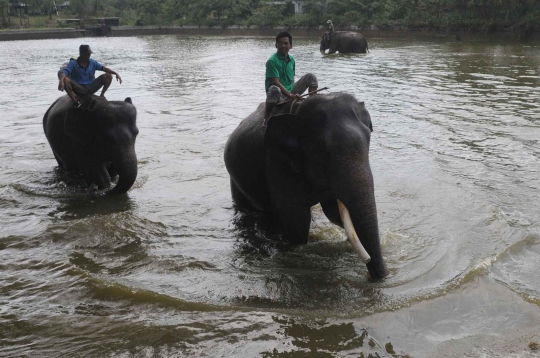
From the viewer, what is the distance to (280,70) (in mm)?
5652

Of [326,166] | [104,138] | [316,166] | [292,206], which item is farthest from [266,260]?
[104,138]

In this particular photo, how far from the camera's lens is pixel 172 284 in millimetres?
4691

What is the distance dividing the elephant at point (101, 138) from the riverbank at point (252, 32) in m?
29.9

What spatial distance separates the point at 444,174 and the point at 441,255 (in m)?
2.76

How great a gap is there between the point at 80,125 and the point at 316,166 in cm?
373

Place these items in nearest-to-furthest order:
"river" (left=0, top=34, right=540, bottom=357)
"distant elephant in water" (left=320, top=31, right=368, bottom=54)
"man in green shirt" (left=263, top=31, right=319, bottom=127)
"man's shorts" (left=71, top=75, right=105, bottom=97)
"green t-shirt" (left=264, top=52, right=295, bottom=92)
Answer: "river" (left=0, top=34, right=540, bottom=357), "man in green shirt" (left=263, top=31, right=319, bottom=127), "green t-shirt" (left=264, top=52, right=295, bottom=92), "man's shorts" (left=71, top=75, right=105, bottom=97), "distant elephant in water" (left=320, top=31, right=368, bottom=54)

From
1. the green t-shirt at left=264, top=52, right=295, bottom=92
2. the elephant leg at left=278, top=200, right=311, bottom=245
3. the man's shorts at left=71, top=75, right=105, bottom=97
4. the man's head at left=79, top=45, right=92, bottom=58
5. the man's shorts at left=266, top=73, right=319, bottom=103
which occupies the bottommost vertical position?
the elephant leg at left=278, top=200, right=311, bottom=245

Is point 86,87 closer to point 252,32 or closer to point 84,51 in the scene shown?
point 84,51

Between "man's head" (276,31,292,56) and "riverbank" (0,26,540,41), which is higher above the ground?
"man's head" (276,31,292,56)

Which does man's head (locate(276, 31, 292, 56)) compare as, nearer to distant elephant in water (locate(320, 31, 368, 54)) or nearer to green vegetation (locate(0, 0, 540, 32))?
distant elephant in water (locate(320, 31, 368, 54))

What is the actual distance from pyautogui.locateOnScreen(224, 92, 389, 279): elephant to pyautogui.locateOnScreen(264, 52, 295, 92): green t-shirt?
402mm

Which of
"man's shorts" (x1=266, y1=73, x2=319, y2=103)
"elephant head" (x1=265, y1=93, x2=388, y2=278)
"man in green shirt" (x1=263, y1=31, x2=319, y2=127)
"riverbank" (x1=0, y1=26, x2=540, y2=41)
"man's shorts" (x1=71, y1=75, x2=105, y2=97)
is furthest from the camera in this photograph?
"riverbank" (x1=0, y1=26, x2=540, y2=41)

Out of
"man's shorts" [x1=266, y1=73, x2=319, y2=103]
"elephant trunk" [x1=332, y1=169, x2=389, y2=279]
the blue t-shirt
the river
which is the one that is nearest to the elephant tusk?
"elephant trunk" [x1=332, y1=169, x2=389, y2=279]

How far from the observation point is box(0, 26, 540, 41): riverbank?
33750 millimetres
